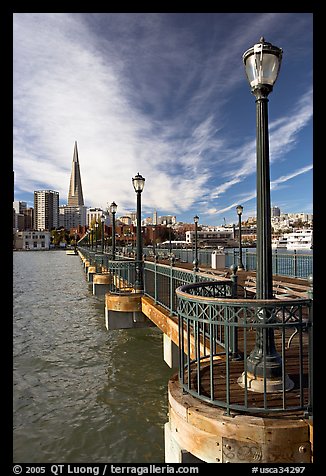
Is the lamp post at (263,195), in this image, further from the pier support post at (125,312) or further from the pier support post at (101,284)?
the pier support post at (101,284)

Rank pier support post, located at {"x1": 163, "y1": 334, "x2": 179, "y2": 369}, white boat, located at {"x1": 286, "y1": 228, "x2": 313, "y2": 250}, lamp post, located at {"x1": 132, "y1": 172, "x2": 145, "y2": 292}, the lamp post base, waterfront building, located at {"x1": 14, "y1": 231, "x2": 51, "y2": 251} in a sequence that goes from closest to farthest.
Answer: the lamp post base → pier support post, located at {"x1": 163, "y1": 334, "x2": 179, "y2": 369} → lamp post, located at {"x1": 132, "y1": 172, "x2": 145, "y2": 292} → white boat, located at {"x1": 286, "y1": 228, "x2": 313, "y2": 250} → waterfront building, located at {"x1": 14, "y1": 231, "x2": 51, "y2": 251}

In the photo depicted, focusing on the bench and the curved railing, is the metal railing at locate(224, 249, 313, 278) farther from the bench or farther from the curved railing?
the curved railing

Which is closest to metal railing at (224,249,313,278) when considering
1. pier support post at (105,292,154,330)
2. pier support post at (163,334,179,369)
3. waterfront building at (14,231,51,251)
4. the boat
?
pier support post at (105,292,154,330)

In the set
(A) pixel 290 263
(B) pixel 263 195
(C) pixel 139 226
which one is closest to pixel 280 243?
(A) pixel 290 263

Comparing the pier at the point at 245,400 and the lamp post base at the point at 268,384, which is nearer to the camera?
the pier at the point at 245,400

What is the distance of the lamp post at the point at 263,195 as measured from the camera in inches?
165

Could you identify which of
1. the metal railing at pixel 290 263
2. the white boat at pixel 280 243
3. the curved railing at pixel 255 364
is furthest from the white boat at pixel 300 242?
the curved railing at pixel 255 364

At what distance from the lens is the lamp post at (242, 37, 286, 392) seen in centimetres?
418

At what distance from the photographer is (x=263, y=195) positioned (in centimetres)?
431

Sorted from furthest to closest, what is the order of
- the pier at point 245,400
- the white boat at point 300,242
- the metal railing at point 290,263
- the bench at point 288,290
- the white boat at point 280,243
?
the white boat at point 280,243 → the white boat at point 300,242 → the metal railing at point 290,263 → the bench at point 288,290 → the pier at point 245,400

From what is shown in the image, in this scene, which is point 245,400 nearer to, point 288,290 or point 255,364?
point 255,364

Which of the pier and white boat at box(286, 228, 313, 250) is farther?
white boat at box(286, 228, 313, 250)
